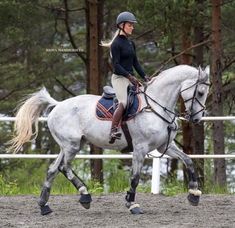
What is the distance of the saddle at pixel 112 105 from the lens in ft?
30.0

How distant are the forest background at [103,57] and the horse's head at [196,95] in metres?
3.50

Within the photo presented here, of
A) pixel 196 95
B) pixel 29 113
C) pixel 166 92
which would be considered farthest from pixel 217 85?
pixel 196 95

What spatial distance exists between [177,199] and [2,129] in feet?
57.4

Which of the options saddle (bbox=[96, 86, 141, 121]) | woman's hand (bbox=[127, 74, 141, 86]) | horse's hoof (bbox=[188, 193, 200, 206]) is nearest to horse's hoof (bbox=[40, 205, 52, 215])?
saddle (bbox=[96, 86, 141, 121])

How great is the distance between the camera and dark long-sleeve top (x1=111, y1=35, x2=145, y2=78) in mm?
9000

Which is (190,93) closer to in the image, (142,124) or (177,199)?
(142,124)

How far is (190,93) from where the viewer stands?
9.05 meters

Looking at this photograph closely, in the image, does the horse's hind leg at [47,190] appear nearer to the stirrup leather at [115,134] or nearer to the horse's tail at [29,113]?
the horse's tail at [29,113]

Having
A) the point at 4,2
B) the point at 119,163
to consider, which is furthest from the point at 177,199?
the point at 119,163

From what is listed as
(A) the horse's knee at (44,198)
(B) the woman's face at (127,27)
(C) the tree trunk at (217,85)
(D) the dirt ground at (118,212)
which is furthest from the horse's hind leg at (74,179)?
(C) the tree trunk at (217,85)

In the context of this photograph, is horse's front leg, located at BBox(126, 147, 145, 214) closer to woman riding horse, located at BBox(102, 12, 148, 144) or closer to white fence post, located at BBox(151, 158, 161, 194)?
woman riding horse, located at BBox(102, 12, 148, 144)

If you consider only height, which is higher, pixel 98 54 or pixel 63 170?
pixel 98 54

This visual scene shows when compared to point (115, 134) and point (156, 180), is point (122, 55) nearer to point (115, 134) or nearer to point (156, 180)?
point (115, 134)

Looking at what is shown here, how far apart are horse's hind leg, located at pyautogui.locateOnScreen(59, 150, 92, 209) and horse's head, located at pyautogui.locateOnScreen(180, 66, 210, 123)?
1686mm
